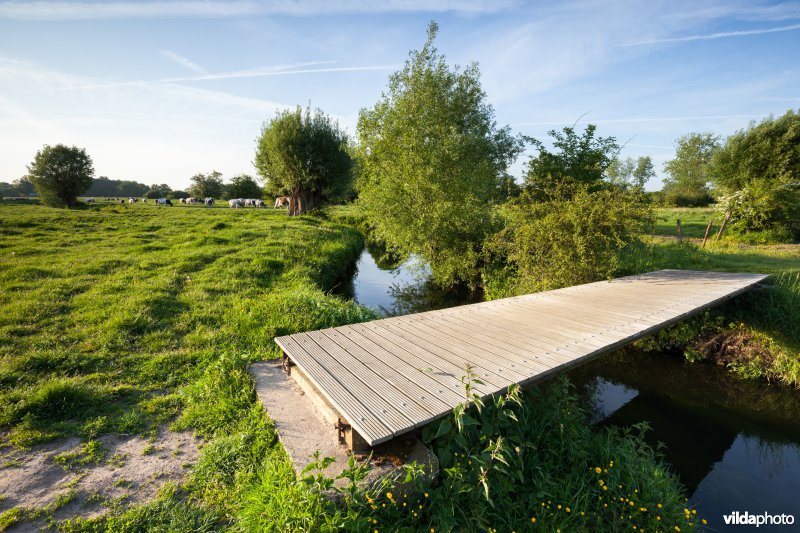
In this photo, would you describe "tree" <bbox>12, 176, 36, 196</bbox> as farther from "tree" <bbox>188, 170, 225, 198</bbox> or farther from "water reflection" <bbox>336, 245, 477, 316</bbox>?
"water reflection" <bbox>336, 245, 477, 316</bbox>

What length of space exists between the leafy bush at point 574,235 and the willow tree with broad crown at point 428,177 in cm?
269

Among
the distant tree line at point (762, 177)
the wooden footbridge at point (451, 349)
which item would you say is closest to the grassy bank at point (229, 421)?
the wooden footbridge at point (451, 349)

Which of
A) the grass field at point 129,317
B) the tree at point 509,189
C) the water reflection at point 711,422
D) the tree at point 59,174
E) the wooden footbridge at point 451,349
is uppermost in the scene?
the tree at point 59,174

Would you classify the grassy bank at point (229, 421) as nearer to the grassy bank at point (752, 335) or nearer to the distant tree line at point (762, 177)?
the grassy bank at point (752, 335)


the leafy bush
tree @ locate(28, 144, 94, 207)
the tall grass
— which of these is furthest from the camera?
tree @ locate(28, 144, 94, 207)

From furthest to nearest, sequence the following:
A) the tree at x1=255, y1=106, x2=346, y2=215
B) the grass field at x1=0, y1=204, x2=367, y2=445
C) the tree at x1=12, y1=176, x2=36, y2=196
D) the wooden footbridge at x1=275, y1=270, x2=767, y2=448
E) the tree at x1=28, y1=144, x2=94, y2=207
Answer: the tree at x1=12, y1=176, x2=36, y2=196, the tree at x1=28, y1=144, x2=94, y2=207, the tree at x1=255, y1=106, x2=346, y2=215, the grass field at x1=0, y1=204, x2=367, y2=445, the wooden footbridge at x1=275, y1=270, x2=767, y2=448

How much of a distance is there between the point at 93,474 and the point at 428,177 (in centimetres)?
1241

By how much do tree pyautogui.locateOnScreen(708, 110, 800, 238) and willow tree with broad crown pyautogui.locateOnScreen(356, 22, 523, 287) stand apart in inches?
631

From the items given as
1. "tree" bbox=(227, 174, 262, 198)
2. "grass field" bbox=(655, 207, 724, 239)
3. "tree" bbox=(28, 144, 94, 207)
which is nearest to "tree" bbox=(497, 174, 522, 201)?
"grass field" bbox=(655, 207, 724, 239)

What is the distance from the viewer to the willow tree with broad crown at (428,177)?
13.6m

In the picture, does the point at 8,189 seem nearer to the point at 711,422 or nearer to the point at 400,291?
the point at 400,291

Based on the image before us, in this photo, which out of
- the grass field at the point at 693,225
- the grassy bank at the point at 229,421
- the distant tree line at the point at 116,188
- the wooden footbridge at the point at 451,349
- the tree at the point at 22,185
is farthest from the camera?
the distant tree line at the point at 116,188

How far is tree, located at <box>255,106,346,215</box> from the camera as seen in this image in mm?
27250

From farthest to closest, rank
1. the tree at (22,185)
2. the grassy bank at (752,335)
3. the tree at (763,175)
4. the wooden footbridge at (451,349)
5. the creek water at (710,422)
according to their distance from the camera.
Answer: the tree at (22,185) → the tree at (763,175) → the grassy bank at (752,335) → the creek water at (710,422) → the wooden footbridge at (451,349)
